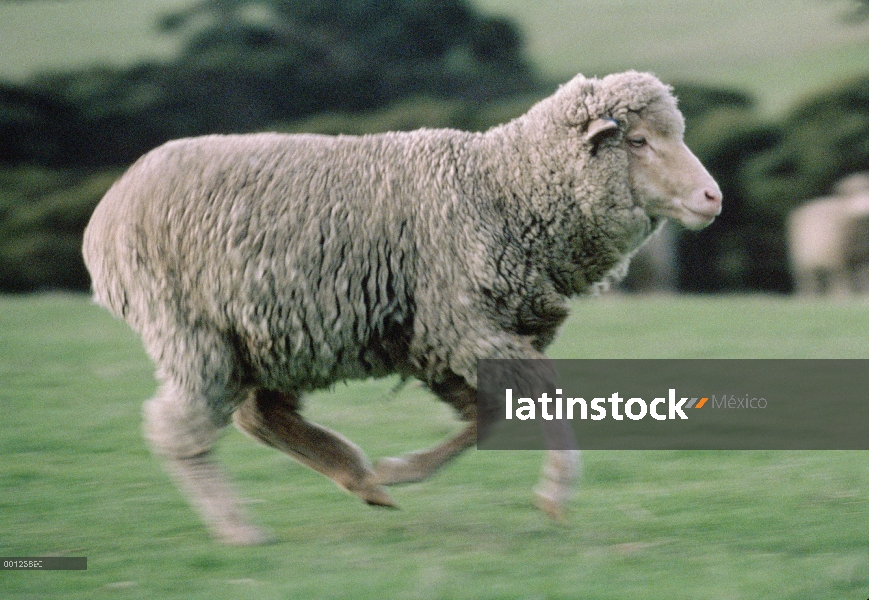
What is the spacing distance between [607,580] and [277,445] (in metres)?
1.58

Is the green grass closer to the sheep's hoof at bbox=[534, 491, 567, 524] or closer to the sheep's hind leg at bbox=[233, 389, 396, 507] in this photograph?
the sheep's hoof at bbox=[534, 491, 567, 524]

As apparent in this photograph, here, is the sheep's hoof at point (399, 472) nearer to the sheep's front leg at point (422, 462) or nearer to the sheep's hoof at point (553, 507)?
the sheep's front leg at point (422, 462)

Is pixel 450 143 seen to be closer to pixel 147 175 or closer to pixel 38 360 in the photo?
pixel 147 175

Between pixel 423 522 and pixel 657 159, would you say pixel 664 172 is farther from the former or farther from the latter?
pixel 423 522

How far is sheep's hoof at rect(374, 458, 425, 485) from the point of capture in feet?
15.7

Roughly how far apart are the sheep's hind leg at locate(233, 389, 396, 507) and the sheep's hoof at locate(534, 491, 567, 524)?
24.7 inches

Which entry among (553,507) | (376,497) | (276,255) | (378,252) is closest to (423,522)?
(376,497)

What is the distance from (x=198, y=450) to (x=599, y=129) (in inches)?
73.5

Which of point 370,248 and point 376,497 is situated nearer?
point 370,248

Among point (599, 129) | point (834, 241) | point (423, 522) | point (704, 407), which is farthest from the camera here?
point (834, 241)

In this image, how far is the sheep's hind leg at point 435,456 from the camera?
4785 mm

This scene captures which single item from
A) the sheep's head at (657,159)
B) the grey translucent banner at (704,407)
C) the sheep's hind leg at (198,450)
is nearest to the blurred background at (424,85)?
the grey translucent banner at (704,407)

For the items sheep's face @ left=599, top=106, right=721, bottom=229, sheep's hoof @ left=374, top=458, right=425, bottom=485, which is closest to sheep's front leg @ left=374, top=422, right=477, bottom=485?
sheep's hoof @ left=374, top=458, right=425, bottom=485

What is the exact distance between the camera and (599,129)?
459 centimetres
